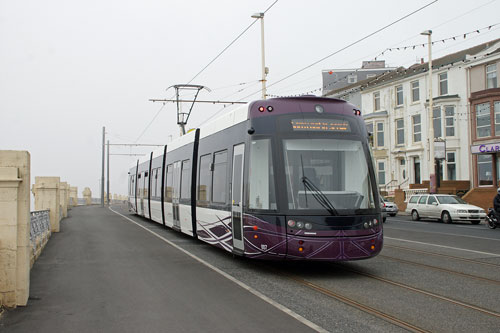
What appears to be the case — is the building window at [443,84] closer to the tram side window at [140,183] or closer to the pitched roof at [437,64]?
the pitched roof at [437,64]

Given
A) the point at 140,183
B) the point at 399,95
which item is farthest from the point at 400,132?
the point at 140,183

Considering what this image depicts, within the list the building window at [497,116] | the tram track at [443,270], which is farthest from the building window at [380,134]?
the tram track at [443,270]

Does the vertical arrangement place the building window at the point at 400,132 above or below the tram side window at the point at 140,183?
above

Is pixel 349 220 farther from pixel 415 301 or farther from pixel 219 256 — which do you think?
pixel 219 256

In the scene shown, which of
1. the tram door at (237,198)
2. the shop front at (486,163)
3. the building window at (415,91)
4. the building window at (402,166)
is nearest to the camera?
the tram door at (237,198)

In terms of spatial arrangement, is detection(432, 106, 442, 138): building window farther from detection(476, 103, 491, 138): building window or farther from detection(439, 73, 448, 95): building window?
detection(476, 103, 491, 138): building window

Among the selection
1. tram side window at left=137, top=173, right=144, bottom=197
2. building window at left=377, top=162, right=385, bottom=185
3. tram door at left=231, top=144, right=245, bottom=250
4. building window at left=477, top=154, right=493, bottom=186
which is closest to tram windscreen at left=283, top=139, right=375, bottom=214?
tram door at left=231, top=144, right=245, bottom=250

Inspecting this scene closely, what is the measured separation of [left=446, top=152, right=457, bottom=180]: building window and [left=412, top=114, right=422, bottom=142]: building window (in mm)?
3375

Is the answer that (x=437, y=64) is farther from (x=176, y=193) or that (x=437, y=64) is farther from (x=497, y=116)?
(x=176, y=193)

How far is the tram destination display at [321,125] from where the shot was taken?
32.8 feet

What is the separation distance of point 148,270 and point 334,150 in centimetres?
423

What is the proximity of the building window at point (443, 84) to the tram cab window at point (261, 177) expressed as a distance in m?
33.1

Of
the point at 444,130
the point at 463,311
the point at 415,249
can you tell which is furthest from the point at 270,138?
the point at 444,130

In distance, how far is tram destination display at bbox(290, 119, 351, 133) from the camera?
999cm
